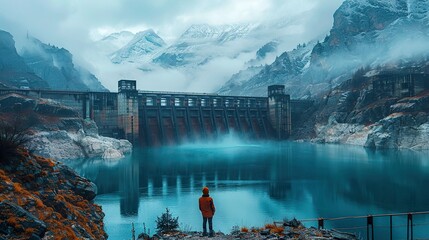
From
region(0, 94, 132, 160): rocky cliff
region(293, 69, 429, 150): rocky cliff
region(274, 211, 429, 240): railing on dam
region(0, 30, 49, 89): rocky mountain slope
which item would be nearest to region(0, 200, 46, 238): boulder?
region(274, 211, 429, 240): railing on dam

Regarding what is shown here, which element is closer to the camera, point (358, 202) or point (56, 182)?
point (56, 182)

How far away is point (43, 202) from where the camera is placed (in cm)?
1074

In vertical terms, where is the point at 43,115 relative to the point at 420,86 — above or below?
below

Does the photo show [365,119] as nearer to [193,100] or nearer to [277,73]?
[193,100]

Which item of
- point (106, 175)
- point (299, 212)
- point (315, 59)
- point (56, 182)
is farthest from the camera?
point (315, 59)

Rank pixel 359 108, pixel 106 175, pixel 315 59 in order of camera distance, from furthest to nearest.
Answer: pixel 315 59, pixel 359 108, pixel 106 175

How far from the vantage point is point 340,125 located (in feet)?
255

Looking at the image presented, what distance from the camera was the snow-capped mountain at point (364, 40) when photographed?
10725cm

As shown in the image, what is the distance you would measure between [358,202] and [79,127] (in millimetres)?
37561

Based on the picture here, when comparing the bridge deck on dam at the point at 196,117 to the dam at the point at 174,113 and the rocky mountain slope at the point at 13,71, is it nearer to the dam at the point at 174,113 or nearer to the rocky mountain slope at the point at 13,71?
the dam at the point at 174,113

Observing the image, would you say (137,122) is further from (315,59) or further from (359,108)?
(315,59)

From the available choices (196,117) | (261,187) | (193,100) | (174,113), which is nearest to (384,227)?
(261,187)

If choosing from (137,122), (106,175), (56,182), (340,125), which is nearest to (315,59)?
(340,125)

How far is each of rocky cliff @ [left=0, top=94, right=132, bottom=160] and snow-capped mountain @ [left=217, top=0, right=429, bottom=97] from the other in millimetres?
73901
